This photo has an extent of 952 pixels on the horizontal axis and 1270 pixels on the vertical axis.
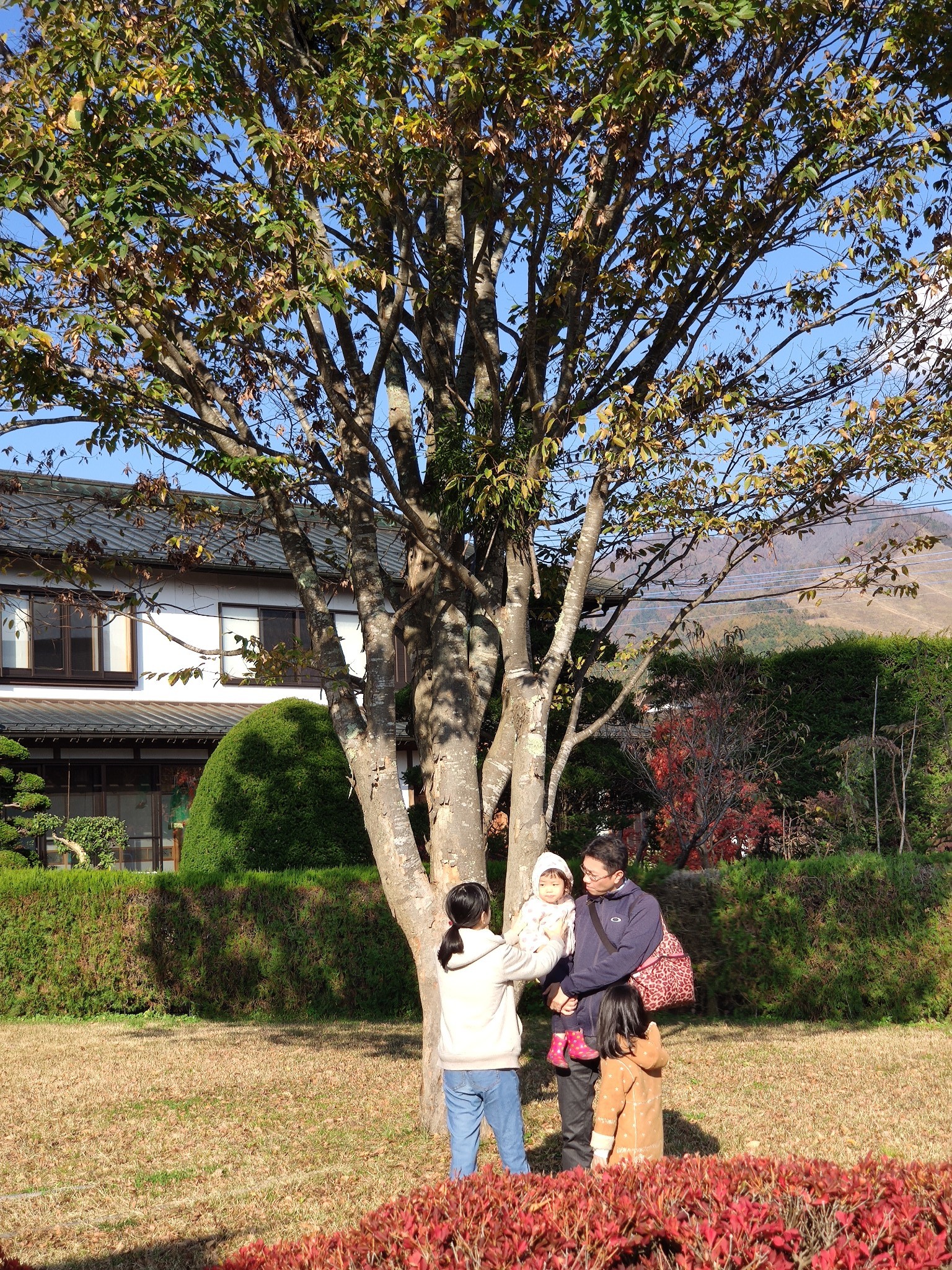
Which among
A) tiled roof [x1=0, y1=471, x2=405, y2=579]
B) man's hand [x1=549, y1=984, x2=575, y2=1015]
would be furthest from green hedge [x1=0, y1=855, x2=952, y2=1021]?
man's hand [x1=549, y1=984, x2=575, y2=1015]

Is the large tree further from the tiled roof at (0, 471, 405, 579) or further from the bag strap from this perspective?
the tiled roof at (0, 471, 405, 579)

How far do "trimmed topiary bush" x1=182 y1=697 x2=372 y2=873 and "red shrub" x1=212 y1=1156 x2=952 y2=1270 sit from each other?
11.3 meters

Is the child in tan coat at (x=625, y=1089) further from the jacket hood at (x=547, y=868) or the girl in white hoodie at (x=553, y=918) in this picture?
the jacket hood at (x=547, y=868)

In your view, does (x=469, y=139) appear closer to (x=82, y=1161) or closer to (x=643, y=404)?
(x=643, y=404)

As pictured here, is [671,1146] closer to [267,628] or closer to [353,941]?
[353,941]

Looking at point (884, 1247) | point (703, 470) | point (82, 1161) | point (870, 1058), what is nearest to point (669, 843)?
point (870, 1058)

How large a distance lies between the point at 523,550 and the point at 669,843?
10774mm

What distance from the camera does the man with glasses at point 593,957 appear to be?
512cm

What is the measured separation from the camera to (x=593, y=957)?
523 cm

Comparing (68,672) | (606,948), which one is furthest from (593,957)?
(68,672)

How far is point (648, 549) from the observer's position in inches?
367

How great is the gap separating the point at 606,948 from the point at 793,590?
3967 millimetres

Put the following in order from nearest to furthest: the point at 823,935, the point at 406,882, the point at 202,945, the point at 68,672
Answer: the point at 406,882, the point at 823,935, the point at 202,945, the point at 68,672

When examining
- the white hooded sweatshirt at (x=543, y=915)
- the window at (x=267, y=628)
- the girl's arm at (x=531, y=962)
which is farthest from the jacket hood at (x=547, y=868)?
the window at (x=267, y=628)
